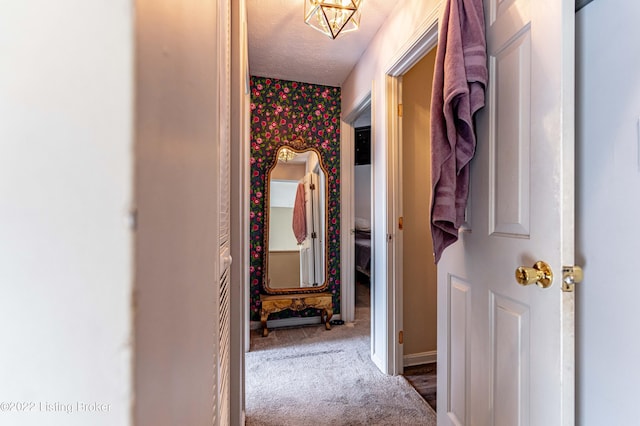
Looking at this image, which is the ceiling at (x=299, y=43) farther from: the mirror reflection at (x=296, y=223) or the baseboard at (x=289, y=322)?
the baseboard at (x=289, y=322)

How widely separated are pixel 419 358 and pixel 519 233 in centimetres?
163

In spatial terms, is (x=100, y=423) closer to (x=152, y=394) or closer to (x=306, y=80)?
(x=152, y=394)

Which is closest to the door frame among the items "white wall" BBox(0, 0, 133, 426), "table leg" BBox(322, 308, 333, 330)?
"table leg" BBox(322, 308, 333, 330)

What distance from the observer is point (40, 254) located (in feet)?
0.59

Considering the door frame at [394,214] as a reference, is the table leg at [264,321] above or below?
below

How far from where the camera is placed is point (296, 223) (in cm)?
285

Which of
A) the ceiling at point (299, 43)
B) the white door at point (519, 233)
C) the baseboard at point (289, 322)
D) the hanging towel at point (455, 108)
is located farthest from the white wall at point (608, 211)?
the baseboard at point (289, 322)

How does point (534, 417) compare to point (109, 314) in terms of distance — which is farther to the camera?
point (534, 417)

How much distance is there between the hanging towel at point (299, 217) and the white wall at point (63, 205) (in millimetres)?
2667

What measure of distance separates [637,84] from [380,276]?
1.63 metres

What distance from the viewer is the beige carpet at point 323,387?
1.55 meters

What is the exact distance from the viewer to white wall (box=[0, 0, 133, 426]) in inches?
7.0

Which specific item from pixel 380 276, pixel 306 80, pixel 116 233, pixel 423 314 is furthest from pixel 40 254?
pixel 306 80

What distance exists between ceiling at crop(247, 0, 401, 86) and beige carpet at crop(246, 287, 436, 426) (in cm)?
242
